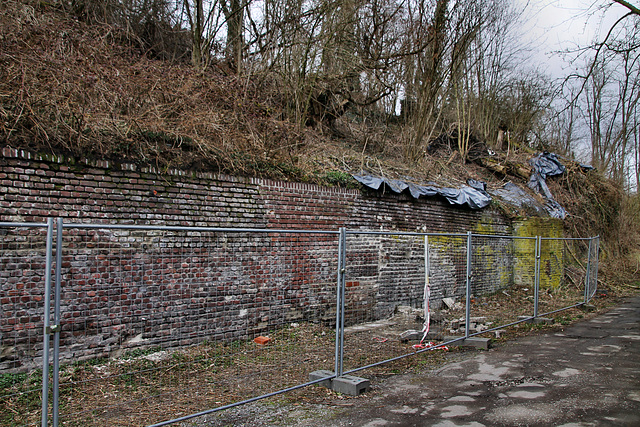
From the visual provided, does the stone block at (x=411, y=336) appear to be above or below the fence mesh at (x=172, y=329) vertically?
below

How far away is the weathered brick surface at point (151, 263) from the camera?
5.11 m

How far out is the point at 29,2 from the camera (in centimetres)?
880

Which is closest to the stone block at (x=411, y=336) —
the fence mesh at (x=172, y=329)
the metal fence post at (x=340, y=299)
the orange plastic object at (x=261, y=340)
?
the fence mesh at (x=172, y=329)

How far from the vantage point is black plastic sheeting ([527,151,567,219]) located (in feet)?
51.4

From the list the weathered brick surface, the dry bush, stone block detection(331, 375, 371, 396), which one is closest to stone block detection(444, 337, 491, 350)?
the weathered brick surface

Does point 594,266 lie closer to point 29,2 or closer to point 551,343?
point 551,343

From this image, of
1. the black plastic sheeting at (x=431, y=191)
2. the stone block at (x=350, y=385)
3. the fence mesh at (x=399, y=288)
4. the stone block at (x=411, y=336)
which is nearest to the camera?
the stone block at (x=350, y=385)

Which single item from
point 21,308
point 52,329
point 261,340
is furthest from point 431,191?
point 52,329

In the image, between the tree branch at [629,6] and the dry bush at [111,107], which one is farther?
the tree branch at [629,6]

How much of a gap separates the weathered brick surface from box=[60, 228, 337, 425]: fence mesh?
3 cm

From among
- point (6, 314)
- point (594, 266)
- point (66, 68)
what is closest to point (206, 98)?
point (66, 68)

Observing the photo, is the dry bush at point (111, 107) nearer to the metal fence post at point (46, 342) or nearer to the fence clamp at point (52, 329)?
the metal fence post at point (46, 342)

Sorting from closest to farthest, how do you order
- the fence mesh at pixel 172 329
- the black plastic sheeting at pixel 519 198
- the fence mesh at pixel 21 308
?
the fence mesh at pixel 172 329 → the fence mesh at pixel 21 308 → the black plastic sheeting at pixel 519 198

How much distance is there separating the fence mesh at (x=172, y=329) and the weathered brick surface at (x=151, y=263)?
0.03 meters
